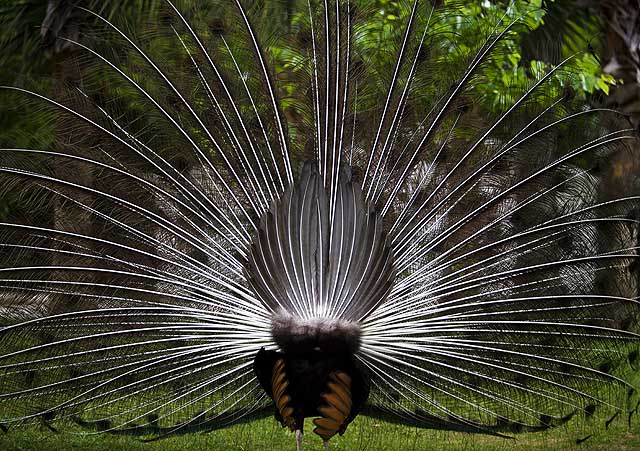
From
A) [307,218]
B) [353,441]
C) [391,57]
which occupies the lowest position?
[353,441]

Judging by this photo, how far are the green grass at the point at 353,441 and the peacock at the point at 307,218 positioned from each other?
1.45 feet

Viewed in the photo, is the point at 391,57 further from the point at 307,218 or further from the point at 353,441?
the point at 353,441

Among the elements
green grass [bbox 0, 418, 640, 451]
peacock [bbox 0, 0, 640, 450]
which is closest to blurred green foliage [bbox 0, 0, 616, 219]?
peacock [bbox 0, 0, 640, 450]

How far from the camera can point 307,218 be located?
5820 millimetres

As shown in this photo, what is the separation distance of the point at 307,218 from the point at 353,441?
2.53m

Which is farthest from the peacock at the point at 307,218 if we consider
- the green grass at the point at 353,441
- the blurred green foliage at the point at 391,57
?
the green grass at the point at 353,441

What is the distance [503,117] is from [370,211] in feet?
3.76

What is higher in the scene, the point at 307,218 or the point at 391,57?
the point at 391,57

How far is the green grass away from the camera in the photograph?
21.7ft

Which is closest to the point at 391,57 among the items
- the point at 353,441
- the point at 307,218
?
the point at 307,218

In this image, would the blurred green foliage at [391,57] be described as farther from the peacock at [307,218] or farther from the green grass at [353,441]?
the green grass at [353,441]

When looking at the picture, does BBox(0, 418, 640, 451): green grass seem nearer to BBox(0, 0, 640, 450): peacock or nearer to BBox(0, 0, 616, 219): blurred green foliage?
BBox(0, 0, 640, 450): peacock

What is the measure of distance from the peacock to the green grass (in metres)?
0.44

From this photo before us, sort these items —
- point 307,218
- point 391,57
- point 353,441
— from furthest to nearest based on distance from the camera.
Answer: point 353,441
point 391,57
point 307,218
